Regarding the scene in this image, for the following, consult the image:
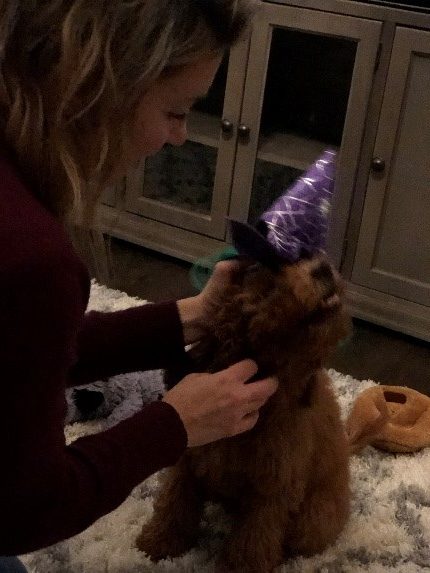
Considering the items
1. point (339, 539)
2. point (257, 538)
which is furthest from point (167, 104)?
point (339, 539)

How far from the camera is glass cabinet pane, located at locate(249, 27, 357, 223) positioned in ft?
6.73

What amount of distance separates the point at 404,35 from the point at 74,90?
1.31 metres

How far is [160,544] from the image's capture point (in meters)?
1.29

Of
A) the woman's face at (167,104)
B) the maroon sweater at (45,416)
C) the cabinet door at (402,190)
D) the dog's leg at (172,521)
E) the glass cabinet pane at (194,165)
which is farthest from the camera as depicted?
the glass cabinet pane at (194,165)

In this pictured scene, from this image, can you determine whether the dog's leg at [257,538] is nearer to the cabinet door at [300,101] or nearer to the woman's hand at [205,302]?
the woman's hand at [205,302]

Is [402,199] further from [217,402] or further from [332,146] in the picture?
[217,402]

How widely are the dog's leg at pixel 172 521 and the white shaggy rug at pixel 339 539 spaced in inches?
0.8

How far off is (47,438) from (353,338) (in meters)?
1.44

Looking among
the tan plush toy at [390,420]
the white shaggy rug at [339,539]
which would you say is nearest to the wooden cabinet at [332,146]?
the tan plush toy at [390,420]

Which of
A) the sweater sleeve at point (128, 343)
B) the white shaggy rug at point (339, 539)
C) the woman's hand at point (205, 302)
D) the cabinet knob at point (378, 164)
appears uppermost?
the cabinet knob at point (378, 164)

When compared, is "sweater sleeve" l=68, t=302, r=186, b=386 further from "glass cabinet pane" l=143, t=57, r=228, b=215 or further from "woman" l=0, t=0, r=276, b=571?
"glass cabinet pane" l=143, t=57, r=228, b=215

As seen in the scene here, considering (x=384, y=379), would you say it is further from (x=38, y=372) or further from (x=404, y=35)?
Result: (x=38, y=372)

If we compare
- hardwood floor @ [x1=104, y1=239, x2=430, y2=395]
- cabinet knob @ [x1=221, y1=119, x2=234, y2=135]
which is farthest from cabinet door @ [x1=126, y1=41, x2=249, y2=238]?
hardwood floor @ [x1=104, y1=239, x2=430, y2=395]

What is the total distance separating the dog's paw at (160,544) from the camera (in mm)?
1295
